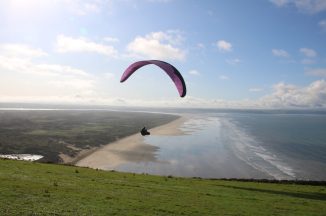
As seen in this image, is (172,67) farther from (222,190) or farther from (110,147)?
(110,147)

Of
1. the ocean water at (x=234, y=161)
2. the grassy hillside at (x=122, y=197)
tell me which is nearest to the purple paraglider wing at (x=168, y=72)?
the grassy hillside at (x=122, y=197)

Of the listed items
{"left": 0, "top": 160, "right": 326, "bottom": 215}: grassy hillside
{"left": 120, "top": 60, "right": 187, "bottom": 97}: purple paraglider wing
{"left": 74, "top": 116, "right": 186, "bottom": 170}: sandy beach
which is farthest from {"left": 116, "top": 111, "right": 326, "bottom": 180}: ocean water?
{"left": 120, "top": 60, "right": 187, "bottom": 97}: purple paraglider wing

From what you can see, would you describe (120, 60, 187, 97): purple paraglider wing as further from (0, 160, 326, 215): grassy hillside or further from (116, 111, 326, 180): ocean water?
(116, 111, 326, 180): ocean water

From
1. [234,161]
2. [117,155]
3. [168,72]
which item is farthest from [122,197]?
[117,155]

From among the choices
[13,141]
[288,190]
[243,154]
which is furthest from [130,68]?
[13,141]

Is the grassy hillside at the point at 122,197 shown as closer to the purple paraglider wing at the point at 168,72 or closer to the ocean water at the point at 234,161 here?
the purple paraglider wing at the point at 168,72

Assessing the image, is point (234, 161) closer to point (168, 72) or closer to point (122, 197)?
point (168, 72)
